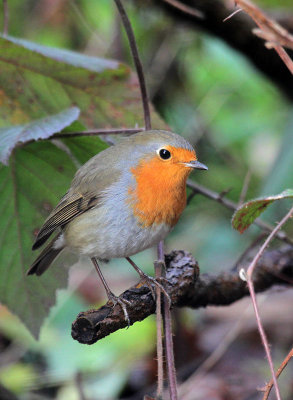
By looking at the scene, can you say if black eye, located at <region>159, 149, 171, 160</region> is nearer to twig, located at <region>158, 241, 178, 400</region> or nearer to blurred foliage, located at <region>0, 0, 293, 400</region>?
twig, located at <region>158, 241, 178, 400</region>

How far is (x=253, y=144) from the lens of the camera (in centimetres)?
578

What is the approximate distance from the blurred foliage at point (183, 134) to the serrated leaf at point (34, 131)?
145cm

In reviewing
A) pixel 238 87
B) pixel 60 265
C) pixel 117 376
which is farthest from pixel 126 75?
pixel 238 87

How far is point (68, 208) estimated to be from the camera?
260cm

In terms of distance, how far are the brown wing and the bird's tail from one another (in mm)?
77

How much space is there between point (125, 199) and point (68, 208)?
1.06 feet

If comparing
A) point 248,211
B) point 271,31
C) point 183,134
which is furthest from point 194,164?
point 183,134

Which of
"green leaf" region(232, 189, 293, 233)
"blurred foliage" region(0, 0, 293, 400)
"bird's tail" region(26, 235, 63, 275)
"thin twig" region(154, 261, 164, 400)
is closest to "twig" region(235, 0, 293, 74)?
"green leaf" region(232, 189, 293, 233)

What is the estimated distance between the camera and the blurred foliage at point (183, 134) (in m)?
3.70

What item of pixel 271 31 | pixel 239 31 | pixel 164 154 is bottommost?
pixel 164 154

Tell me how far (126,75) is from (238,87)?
301 cm

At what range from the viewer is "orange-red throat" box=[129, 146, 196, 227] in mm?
2365

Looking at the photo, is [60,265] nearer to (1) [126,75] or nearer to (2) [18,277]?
(2) [18,277]

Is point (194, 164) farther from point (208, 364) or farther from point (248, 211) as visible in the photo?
point (208, 364)
